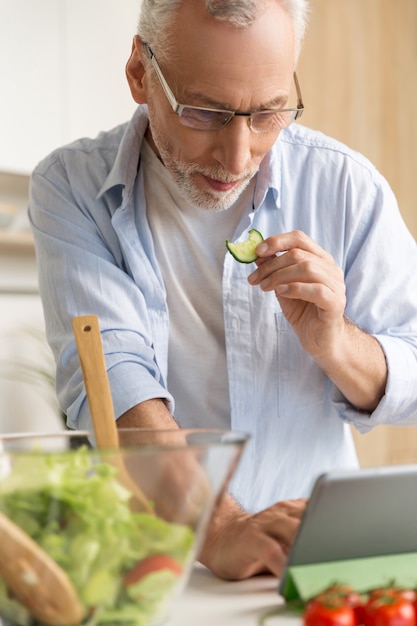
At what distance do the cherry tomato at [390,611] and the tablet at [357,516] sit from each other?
117mm

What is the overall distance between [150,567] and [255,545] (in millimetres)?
327

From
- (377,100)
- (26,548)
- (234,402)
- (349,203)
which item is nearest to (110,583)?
(26,548)

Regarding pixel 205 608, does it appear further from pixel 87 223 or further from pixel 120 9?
pixel 120 9

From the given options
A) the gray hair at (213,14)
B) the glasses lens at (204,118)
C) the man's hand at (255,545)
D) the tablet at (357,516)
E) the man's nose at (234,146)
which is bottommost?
the man's hand at (255,545)

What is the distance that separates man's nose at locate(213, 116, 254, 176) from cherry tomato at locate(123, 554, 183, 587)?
87 centimetres

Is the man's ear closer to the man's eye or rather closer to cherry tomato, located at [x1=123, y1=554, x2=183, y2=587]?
the man's eye

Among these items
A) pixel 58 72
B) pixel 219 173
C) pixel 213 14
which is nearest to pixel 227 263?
pixel 219 173

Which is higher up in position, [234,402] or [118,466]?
[118,466]

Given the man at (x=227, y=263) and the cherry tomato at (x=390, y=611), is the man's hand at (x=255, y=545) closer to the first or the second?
the cherry tomato at (x=390, y=611)

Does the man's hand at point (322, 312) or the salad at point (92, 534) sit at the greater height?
the salad at point (92, 534)

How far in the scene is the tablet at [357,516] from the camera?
0.93 m

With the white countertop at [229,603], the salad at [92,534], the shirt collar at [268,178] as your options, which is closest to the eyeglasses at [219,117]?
the shirt collar at [268,178]

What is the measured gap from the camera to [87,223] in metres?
1.78

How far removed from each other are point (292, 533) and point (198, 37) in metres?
0.85
